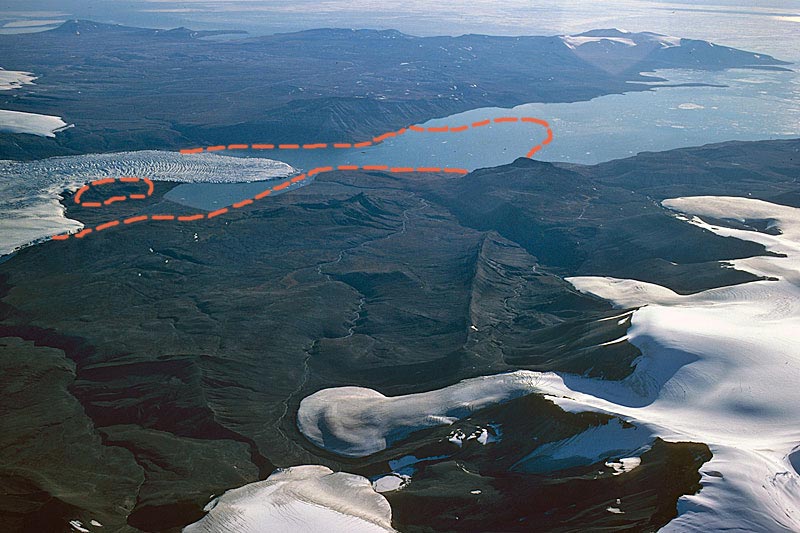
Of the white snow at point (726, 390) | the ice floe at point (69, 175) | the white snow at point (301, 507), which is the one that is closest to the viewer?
the white snow at point (726, 390)

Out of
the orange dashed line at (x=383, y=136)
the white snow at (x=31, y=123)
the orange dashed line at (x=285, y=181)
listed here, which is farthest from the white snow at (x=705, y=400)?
the white snow at (x=31, y=123)

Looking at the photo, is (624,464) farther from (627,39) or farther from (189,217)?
(627,39)

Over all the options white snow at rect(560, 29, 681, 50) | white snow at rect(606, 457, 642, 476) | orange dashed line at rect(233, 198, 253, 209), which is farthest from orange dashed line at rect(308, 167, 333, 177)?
white snow at rect(560, 29, 681, 50)

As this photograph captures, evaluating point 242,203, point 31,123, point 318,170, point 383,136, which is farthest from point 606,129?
point 31,123

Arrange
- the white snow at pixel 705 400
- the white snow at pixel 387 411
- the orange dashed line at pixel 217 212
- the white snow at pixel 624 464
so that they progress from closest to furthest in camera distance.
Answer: the white snow at pixel 705 400 < the white snow at pixel 624 464 < the white snow at pixel 387 411 < the orange dashed line at pixel 217 212

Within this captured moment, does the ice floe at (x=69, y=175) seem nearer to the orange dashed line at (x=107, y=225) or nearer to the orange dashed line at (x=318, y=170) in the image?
the orange dashed line at (x=107, y=225)

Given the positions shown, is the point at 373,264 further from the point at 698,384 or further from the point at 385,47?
the point at 385,47

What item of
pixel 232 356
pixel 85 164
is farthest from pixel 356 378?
pixel 85 164
